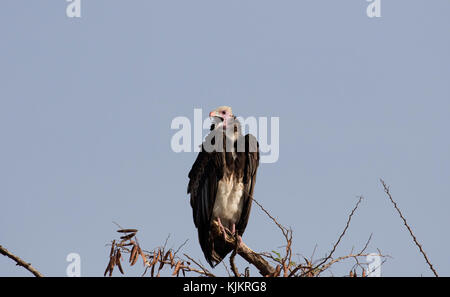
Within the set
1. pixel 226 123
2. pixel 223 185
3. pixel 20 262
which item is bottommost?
pixel 20 262

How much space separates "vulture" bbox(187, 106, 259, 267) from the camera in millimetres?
7980

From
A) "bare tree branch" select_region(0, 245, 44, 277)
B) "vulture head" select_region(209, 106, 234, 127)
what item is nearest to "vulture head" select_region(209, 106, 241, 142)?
"vulture head" select_region(209, 106, 234, 127)

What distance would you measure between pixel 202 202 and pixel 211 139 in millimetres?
787

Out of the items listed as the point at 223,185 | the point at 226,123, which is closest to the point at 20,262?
the point at 223,185

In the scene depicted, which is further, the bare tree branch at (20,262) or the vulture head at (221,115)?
the vulture head at (221,115)

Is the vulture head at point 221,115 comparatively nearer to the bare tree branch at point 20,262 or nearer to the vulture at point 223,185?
the vulture at point 223,185

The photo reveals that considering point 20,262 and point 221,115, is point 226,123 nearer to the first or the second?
point 221,115

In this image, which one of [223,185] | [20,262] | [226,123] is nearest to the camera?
[20,262]

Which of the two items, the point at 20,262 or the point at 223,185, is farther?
the point at 223,185

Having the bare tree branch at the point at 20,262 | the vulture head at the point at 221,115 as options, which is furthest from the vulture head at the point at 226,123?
the bare tree branch at the point at 20,262

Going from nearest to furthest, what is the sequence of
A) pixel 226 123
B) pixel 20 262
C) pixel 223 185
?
pixel 20 262 < pixel 223 185 < pixel 226 123

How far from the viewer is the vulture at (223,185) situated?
7.98m

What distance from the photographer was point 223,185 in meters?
8.07
